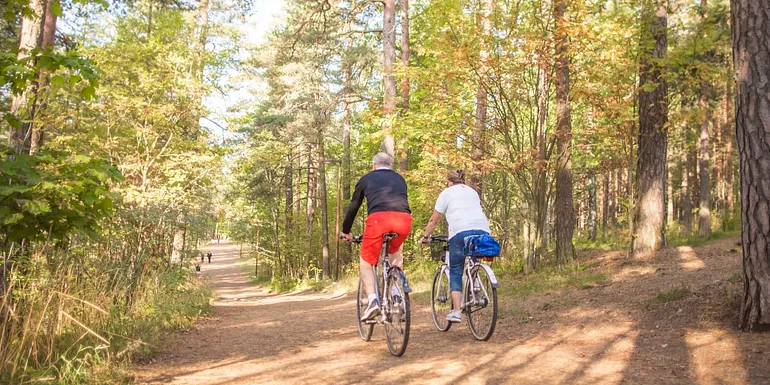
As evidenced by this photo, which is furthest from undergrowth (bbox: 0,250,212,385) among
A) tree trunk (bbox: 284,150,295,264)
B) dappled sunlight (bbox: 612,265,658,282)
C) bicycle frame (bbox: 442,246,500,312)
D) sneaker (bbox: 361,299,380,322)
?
tree trunk (bbox: 284,150,295,264)

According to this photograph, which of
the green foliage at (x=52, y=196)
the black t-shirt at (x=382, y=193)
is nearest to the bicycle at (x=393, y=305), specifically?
the black t-shirt at (x=382, y=193)

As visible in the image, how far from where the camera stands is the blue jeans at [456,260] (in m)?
6.56

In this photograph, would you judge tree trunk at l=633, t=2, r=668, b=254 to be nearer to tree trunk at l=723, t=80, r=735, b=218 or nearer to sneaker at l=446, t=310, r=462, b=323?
sneaker at l=446, t=310, r=462, b=323

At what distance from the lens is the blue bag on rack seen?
253 inches

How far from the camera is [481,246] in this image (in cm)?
643

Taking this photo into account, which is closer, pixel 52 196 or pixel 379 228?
pixel 52 196

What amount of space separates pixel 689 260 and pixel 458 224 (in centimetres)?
605

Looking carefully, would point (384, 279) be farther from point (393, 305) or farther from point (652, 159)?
point (652, 159)

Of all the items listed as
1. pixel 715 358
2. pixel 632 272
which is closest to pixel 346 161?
pixel 632 272

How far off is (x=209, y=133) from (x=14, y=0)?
1030 centimetres

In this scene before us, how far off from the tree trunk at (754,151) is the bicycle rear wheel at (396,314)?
3219 millimetres

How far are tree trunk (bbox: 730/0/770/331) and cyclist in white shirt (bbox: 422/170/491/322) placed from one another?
2.57 metres

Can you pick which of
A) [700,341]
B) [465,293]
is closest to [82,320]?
[465,293]

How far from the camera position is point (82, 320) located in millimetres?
6074
